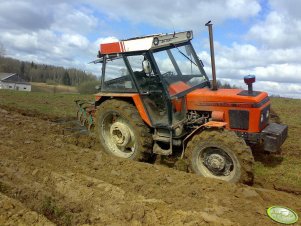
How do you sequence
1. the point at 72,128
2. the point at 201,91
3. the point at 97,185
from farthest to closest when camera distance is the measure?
1. the point at 72,128
2. the point at 201,91
3. the point at 97,185

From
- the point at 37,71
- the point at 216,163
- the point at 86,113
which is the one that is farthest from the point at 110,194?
the point at 37,71

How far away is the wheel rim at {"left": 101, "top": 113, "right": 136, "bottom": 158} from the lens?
760 centimetres

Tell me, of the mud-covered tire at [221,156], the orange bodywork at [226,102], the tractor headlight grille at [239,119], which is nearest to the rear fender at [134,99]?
the orange bodywork at [226,102]

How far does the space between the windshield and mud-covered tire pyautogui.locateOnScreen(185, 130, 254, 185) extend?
A: 1.22m

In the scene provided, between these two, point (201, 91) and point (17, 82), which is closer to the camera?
point (201, 91)

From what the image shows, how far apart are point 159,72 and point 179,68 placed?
686 millimetres

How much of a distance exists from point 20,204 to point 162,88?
11.0 feet

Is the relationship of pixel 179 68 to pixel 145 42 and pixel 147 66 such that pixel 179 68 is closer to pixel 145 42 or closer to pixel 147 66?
pixel 147 66

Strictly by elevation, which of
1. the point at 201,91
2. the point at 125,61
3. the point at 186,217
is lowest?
the point at 186,217

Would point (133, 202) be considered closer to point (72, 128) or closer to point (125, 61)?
point (125, 61)

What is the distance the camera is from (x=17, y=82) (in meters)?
80.3

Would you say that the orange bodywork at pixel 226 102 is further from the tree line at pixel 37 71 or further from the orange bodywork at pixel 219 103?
the tree line at pixel 37 71

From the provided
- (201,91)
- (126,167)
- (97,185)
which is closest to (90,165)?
(126,167)

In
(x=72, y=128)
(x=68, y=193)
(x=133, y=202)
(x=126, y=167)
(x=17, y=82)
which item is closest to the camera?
(x=133, y=202)
